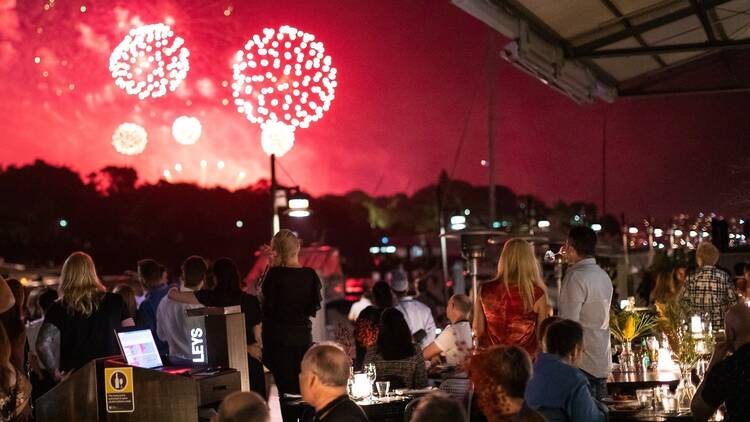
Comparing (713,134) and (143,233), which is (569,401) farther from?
(143,233)

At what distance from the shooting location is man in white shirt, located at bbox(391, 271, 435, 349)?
12.4 metres

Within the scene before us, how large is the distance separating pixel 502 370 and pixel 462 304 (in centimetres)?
537

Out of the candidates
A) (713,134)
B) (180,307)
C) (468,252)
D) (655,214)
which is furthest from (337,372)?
(655,214)

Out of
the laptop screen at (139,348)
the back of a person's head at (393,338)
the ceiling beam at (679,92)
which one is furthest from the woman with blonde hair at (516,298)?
the ceiling beam at (679,92)

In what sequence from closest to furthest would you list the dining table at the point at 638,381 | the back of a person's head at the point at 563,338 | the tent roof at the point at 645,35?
the back of a person's head at the point at 563,338 < the dining table at the point at 638,381 < the tent roof at the point at 645,35

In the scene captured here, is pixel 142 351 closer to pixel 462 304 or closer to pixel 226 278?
pixel 226 278

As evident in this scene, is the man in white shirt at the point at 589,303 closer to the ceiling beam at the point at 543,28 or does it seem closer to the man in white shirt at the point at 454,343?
the man in white shirt at the point at 454,343

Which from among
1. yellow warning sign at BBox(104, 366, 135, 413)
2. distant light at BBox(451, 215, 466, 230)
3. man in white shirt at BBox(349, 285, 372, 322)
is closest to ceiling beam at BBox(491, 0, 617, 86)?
distant light at BBox(451, 215, 466, 230)

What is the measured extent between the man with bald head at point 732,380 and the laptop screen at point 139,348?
11.1 ft

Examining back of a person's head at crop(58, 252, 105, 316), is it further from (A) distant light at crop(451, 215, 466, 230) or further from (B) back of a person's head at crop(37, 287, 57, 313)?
(A) distant light at crop(451, 215, 466, 230)

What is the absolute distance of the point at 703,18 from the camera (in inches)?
610

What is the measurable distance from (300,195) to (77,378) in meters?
12.6

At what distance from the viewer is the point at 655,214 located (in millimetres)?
36688

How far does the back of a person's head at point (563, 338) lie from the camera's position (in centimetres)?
630
